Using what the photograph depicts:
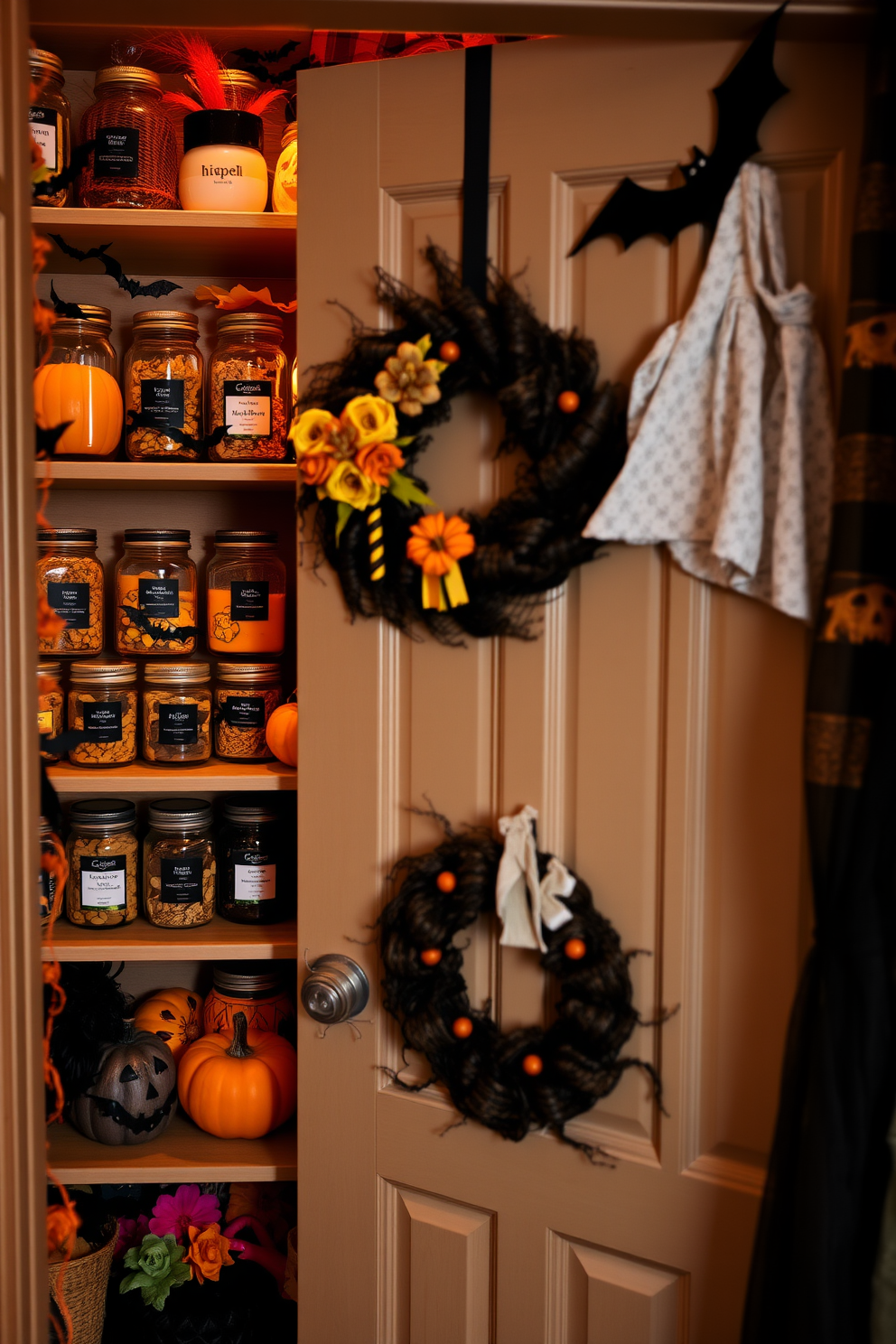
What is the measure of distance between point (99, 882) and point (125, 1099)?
13.4 inches

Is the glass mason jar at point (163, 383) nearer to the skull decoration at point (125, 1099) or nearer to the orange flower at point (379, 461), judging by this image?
the orange flower at point (379, 461)

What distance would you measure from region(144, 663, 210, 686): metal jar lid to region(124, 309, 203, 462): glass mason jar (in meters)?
0.33

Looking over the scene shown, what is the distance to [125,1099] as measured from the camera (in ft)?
5.09

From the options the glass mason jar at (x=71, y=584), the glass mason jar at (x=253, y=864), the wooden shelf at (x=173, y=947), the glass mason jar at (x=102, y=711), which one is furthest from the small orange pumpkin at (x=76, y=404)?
the wooden shelf at (x=173, y=947)

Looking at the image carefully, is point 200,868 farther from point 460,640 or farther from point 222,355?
point 222,355

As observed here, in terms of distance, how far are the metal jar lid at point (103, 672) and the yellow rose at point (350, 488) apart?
543 millimetres

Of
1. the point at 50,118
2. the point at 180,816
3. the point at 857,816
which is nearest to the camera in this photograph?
the point at 857,816

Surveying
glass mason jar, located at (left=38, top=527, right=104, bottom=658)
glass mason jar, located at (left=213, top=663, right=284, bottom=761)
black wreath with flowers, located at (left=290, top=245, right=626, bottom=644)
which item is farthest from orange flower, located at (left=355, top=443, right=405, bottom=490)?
glass mason jar, located at (left=38, top=527, right=104, bottom=658)

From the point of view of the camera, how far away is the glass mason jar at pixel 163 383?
5.06 ft

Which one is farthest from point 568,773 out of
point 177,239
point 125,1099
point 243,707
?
point 177,239

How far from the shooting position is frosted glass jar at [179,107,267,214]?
58.5 inches

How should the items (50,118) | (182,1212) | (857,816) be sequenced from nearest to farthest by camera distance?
(857,816) → (50,118) → (182,1212)

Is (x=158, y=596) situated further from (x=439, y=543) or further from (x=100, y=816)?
(x=439, y=543)

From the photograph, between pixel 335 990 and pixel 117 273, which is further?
pixel 117 273
